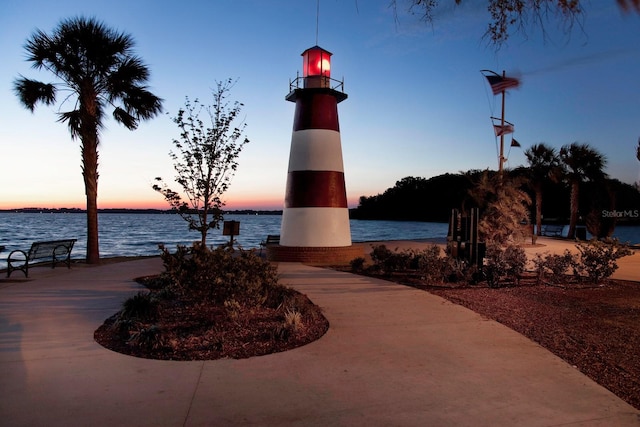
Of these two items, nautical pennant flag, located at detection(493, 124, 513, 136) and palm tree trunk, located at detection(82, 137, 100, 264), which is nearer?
palm tree trunk, located at detection(82, 137, 100, 264)

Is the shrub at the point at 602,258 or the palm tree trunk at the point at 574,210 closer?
the shrub at the point at 602,258

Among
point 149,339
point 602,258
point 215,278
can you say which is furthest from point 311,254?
point 149,339

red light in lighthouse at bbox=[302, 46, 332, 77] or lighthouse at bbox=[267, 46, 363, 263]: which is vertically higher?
red light in lighthouse at bbox=[302, 46, 332, 77]

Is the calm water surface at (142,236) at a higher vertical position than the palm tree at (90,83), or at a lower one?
lower

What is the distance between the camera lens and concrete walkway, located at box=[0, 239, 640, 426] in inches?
140

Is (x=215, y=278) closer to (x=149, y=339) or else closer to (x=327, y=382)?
(x=149, y=339)

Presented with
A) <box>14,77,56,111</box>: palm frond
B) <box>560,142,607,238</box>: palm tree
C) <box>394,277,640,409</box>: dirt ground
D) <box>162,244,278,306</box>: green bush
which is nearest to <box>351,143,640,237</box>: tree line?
<box>560,142,607,238</box>: palm tree

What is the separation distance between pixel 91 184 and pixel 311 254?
23.9ft

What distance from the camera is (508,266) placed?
34.7 feet

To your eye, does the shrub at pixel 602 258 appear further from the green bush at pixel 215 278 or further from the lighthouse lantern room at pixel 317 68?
the lighthouse lantern room at pixel 317 68

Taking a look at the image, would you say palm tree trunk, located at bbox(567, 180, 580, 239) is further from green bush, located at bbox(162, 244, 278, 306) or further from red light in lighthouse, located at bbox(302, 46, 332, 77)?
green bush, located at bbox(162, 244, 278, 306)

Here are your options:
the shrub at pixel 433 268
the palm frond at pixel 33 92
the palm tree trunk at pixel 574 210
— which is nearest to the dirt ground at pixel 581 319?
the shrub at pixel 433 268

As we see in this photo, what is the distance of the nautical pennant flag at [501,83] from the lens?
21.4 m

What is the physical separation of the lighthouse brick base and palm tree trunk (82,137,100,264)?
5.50m
